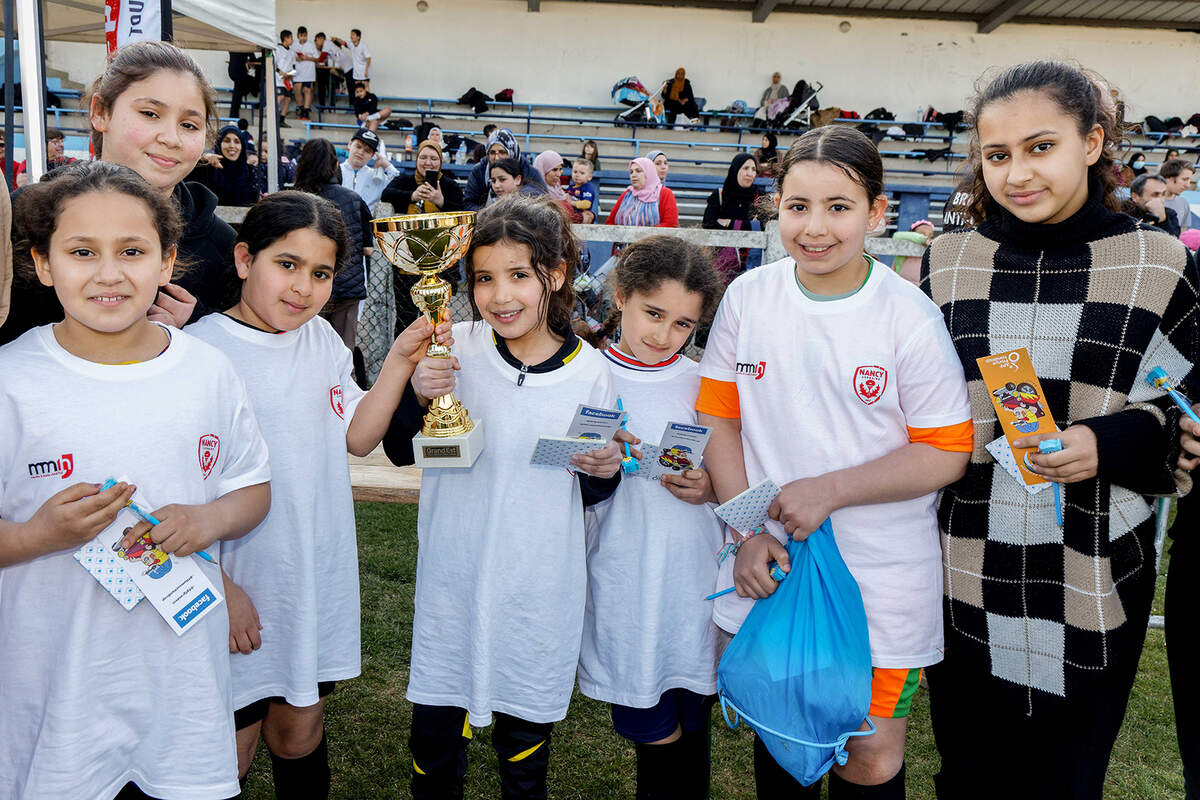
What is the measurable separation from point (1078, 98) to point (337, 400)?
66.3 inches

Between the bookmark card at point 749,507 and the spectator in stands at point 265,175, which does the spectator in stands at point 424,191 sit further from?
the bookmark card at point 749,507

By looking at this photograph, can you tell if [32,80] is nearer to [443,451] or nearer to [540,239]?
[540,239]

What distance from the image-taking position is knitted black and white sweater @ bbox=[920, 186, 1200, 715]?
5.58 feet

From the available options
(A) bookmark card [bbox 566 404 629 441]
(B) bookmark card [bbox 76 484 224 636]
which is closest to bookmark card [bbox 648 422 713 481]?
(A) bookmark card [bbox 566 404 629 441]

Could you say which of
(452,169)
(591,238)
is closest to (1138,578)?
(591,238)

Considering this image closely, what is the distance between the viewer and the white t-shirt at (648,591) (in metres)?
2.04

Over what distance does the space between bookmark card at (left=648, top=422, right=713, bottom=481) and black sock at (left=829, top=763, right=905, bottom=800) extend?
2.46 feet

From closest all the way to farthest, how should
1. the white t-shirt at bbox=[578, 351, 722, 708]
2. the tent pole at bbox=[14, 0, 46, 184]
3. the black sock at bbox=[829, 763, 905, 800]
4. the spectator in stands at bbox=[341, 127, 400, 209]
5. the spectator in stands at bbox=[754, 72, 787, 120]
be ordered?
the black sock at bbox=[829, 763, 905, 800] → the white t-shirt at bbox=[578, 351, 722, 708] → the tent pole at bbox=[14, 0, 46, 184] → the spectator in stands at bbox=[341, 127, 400, 209] → the spectator in stands at bbox=[754, 72, 787, 120]

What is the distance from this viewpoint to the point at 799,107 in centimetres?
1700

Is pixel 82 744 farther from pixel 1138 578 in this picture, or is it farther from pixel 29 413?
pixel 1138 578

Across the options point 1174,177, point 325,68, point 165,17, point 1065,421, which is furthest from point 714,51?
point 1065,421

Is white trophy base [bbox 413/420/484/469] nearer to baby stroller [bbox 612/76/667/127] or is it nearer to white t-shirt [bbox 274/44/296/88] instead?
baby stroller [bbox 612/76/667/127]

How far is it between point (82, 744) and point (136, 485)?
1.46ft

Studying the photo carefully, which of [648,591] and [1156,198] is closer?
[648,591]
